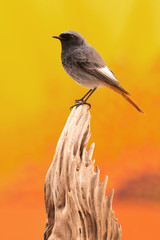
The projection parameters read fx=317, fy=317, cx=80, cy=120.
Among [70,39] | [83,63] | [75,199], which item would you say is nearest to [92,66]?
[83,63]

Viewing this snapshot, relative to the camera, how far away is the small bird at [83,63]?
9.58 ft

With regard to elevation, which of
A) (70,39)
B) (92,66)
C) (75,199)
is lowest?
(75,199)

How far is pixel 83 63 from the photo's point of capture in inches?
115

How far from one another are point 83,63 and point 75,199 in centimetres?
122

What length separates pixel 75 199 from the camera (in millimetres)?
2572

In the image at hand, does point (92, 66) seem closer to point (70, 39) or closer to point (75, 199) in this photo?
point (70, 39)

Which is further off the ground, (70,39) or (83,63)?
(70,39)

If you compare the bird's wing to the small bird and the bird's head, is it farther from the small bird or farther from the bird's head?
the bird's head

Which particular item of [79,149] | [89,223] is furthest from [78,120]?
[89,223]

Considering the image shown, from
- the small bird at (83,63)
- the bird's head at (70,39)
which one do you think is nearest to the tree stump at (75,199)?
the small bird at (83,63)

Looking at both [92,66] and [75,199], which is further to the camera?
[92,66]

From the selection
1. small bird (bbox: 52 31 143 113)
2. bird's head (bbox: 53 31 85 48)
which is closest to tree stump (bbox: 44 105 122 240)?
small bird (bbox: 52 31 143 113)

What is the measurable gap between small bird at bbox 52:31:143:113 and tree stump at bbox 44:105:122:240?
0.54 metres

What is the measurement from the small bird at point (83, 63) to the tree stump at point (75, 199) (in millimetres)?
538
